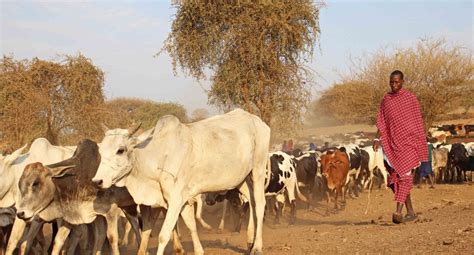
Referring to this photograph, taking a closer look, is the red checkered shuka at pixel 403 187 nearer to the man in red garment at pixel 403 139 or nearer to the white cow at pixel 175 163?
the man in red garment at pixel 403 139

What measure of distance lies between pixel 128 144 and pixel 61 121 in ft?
40.0

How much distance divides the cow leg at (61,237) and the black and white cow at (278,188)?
480cm

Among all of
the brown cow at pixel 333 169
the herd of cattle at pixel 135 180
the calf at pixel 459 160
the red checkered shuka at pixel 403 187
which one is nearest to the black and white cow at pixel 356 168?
the brown cow at pixel 333 169

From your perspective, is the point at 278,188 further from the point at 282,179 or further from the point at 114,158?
the point at 114,158

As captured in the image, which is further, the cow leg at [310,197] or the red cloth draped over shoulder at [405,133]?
the cow leg at [310,197]

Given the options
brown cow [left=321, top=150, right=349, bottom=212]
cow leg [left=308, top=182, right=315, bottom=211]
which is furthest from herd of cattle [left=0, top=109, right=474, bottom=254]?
cow leg [left=308, top=182, right=315, bottom=211]

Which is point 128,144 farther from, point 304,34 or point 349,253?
point 304,34

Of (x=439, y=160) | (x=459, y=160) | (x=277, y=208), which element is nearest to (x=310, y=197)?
(x=277, y=208)

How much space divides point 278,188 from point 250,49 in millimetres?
5467

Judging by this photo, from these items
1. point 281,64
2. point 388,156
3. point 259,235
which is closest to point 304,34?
point 281,64

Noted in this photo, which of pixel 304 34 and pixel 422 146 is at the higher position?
pixel 304 34

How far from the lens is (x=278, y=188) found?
46.1ft

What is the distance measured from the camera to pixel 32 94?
58.4 feet

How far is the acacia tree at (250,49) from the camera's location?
1803 centimetres
